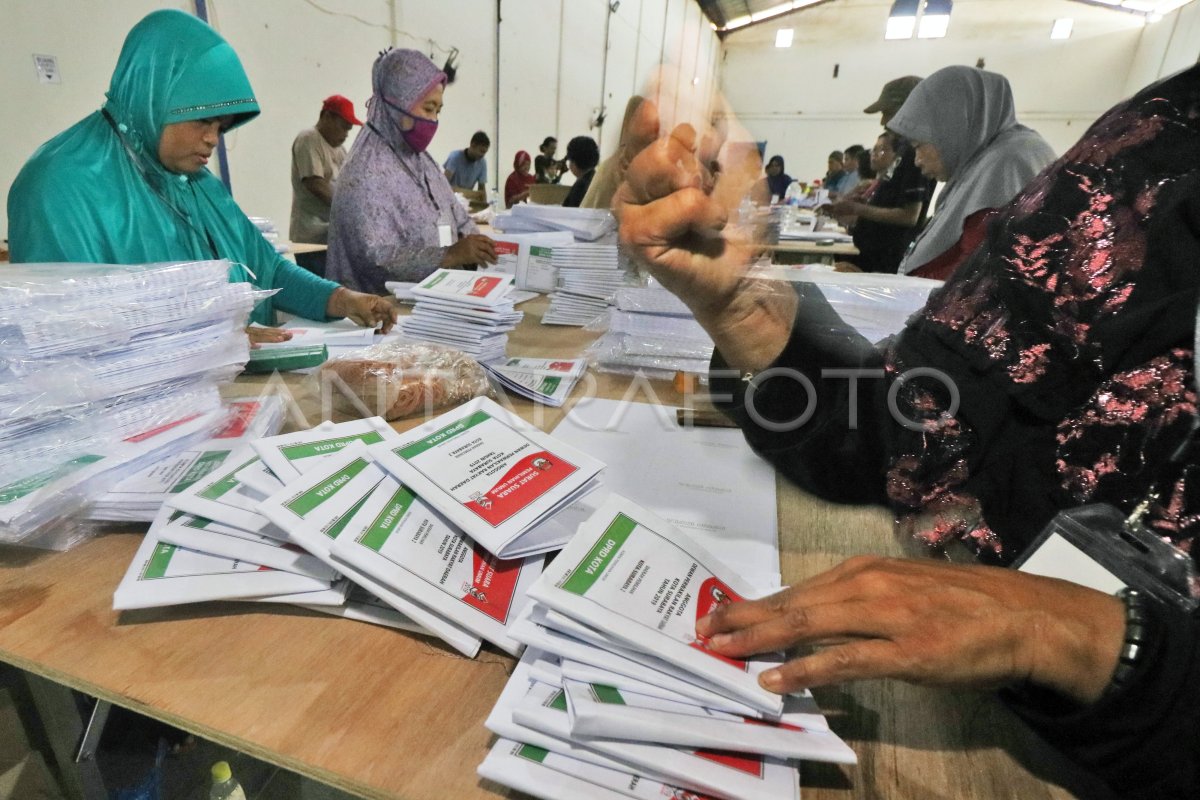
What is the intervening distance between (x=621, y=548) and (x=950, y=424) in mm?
474

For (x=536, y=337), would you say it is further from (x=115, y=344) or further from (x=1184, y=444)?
(x=1184, y=444)

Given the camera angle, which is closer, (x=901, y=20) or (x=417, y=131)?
(x=417, y=131)

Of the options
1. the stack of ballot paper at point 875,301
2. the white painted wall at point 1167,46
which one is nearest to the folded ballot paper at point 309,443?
the stack of ballot paper at point 875,301

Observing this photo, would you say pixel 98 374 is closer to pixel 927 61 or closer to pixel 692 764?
pixel 692 764

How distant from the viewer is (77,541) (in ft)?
2.11

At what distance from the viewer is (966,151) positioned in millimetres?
2234

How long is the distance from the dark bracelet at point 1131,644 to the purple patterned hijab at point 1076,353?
14 cm

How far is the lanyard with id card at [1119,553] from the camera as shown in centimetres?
48

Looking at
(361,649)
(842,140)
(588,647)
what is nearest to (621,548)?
(588,647)

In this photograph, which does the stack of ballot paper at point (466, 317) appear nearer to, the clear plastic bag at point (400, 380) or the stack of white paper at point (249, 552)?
the clear plastic bag at point (400, 380)

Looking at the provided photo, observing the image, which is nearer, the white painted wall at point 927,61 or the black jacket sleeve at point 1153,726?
the black jacket sleeve at point 1153,726

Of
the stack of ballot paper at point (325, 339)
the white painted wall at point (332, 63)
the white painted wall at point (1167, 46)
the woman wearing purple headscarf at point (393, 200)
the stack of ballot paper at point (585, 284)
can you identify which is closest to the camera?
the stack of ballot paper at point (325, 339)

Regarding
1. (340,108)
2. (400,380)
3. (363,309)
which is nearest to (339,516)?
(400,380)

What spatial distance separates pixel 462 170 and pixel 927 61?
39.2 ft
